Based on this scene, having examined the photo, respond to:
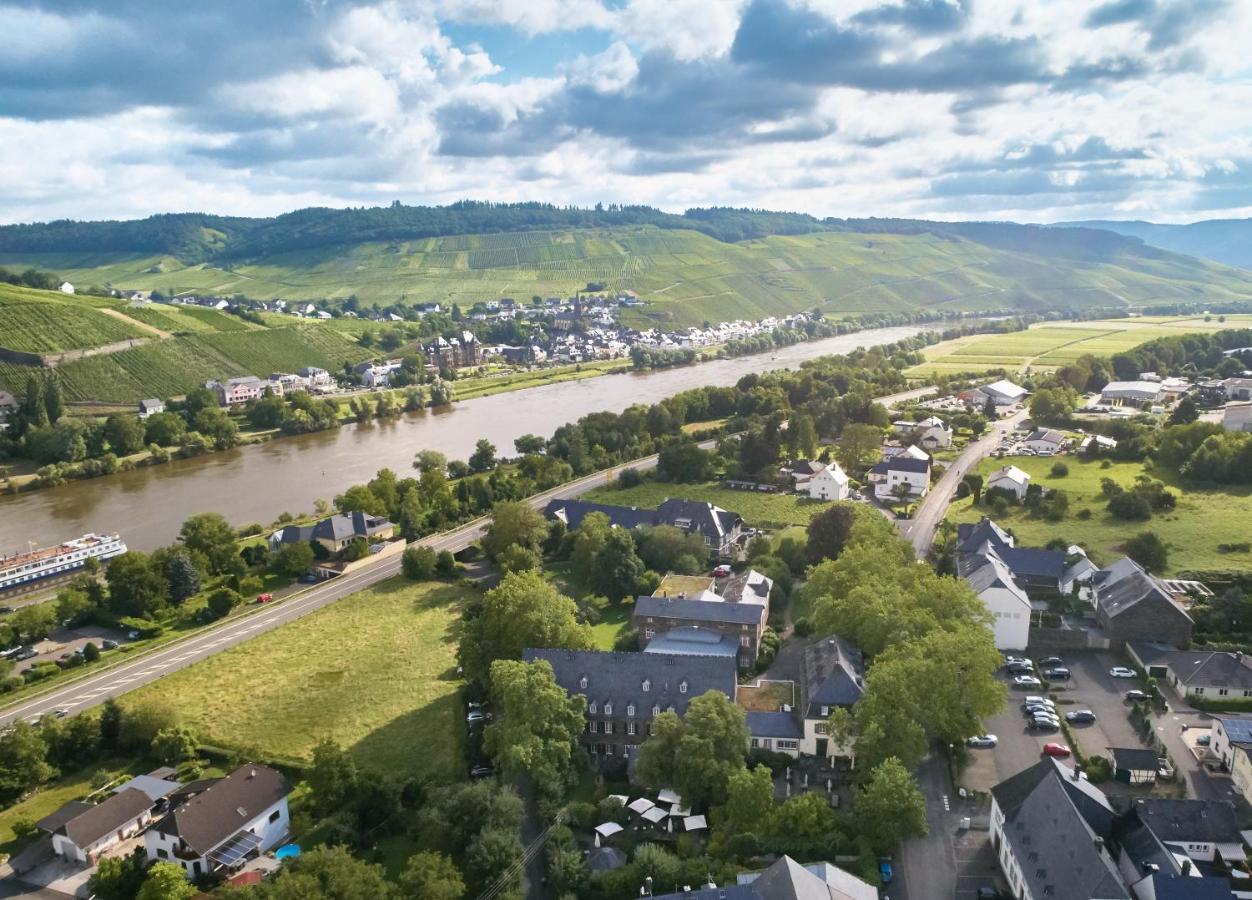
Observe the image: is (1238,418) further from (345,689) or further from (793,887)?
(345,689)

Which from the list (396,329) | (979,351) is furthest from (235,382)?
(979,351)

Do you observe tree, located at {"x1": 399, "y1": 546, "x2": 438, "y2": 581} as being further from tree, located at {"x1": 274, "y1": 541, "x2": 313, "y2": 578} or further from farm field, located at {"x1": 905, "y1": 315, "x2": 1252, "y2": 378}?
farm field, located at {"x1": 905, "y1": 315, "x2": 1252, "y2": 378}

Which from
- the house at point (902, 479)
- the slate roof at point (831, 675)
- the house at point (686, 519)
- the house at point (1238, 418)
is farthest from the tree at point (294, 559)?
the house at point (1238, 418)

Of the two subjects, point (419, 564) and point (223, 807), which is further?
point (419, 564)

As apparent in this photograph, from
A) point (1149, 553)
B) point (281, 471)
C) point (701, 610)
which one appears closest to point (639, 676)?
point (701, 610)

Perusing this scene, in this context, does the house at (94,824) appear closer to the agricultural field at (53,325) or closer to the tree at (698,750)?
the tree at (698,750)

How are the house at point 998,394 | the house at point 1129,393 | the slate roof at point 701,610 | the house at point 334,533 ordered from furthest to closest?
the house at point 998,394 → the house at point 1129,393 → the house at point 334,533 → the slate roof at point 701,610

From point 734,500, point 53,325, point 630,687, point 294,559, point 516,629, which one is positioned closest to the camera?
point 630,687
